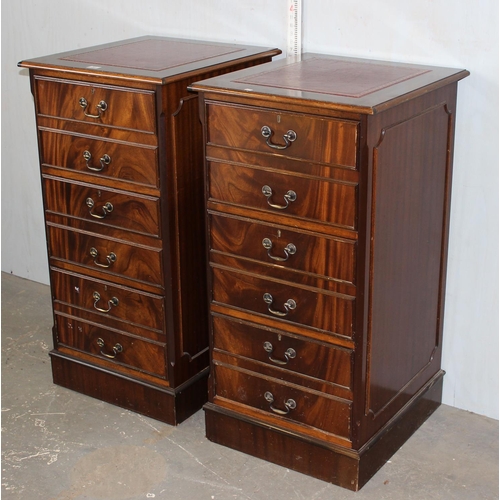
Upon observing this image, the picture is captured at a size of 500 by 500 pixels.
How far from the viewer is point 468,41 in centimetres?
250

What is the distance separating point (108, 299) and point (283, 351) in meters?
0.70

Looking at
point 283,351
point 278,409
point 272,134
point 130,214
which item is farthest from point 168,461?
point 272,134

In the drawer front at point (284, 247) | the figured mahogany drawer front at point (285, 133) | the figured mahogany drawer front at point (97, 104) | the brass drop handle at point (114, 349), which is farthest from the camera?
the brass drop handle at point (114, 349)

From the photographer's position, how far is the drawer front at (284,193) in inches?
86.4

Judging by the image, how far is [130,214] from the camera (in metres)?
2.65

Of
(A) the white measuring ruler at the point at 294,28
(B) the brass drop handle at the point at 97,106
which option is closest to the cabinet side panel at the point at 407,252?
(A) the white measuring ruler at the point at 294,28

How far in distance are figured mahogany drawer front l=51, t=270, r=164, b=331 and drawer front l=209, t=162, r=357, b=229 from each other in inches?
19.5

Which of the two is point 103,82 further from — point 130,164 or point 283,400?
point 283,400

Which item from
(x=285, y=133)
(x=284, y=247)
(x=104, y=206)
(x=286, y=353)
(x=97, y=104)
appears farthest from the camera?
Answer: (x=104, y=206)

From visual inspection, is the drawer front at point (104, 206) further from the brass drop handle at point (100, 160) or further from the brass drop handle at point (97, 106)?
the brass drop handle at point (97, 106)

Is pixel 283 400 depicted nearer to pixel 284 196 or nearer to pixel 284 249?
pixel 284 249

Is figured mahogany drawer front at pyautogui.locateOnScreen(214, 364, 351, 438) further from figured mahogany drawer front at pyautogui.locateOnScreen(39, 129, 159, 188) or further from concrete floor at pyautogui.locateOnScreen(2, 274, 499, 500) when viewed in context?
figured mahogany drawer front at pyautogui.locateOnScreen(39, 129, 159, 188)

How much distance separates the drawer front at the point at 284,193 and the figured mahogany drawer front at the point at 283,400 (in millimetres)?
534

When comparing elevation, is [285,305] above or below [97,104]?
below
